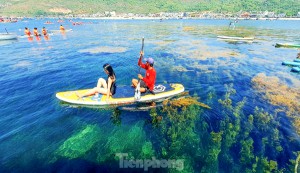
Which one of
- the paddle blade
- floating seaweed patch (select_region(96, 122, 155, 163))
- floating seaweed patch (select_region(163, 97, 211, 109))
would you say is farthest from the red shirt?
floating seaweed patch (select_region(96, 122, 155, 163))

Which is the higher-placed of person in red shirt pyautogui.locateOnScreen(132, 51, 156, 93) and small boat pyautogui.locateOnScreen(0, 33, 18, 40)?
small boat pyautogui.locateOnScreen(0, 33, 18, 40)

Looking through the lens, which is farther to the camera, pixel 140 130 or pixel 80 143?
pixel 140 130

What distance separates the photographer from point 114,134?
9.64 m

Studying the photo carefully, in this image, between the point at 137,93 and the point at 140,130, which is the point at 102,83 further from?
the point at 140,130

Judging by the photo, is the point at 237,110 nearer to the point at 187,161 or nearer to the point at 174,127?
the point at 174,127

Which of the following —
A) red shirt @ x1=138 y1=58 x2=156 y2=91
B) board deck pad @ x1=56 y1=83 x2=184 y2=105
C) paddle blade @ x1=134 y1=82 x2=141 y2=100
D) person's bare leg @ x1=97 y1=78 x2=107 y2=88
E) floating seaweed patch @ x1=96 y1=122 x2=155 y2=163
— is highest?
red shirt @ x1=138 y1=58 x2=156 y2=91

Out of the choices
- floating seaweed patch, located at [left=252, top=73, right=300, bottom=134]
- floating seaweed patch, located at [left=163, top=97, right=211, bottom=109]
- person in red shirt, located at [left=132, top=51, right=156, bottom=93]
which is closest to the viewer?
person in red shirt, located at [left=132, top=51, right=156, bottom=93]

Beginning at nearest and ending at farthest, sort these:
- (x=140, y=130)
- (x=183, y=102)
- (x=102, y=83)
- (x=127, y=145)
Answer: (x=127, y=145) → (x=140, y=130) → (x=102, y=83) → (x=183, y=102)

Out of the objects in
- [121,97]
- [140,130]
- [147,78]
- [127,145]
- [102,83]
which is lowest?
[127,145]

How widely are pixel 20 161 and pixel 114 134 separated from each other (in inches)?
169

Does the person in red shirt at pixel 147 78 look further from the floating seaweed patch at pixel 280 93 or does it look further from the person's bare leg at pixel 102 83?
the floating seaweed patch at pixel 280 93

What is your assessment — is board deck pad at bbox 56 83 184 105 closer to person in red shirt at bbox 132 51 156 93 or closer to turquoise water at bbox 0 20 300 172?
person in red shirt at bbox 132 51 156 93

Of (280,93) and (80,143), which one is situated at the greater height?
Result: (280,93)

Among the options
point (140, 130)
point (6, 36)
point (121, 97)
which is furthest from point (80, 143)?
point (6, 36)
